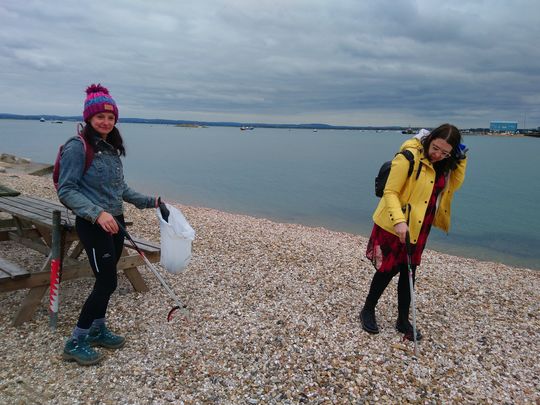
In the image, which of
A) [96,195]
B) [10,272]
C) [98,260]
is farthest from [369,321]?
[10,272]

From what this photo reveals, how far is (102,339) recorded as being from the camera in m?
4.20

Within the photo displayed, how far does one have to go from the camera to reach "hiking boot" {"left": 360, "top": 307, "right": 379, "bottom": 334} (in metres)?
4.78

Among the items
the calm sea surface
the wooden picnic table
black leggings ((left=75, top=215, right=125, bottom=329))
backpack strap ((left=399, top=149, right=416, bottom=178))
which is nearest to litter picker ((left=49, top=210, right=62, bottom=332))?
the wooden picnic table

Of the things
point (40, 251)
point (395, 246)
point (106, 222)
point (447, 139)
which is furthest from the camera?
point (40, 251)

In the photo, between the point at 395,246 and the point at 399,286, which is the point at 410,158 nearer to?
the point at 395,246

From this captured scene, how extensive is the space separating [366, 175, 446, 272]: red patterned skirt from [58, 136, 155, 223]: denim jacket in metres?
2.54

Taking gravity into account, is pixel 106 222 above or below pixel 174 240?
above

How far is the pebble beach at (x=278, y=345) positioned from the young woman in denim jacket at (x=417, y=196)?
3.20 feet

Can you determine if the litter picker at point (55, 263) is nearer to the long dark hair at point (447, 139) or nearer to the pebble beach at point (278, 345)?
the pebble beach at point (278, 345)

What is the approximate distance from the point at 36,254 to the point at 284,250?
168 inches

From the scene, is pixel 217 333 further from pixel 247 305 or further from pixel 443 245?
pixel 443 245

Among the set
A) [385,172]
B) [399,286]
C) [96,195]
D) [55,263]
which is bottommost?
[399,286]

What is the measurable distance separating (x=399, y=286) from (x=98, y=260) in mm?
3174

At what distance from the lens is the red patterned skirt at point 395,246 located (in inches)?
169
